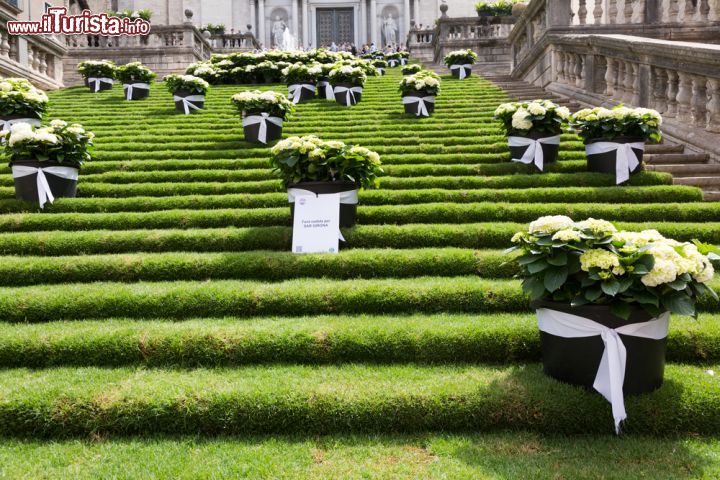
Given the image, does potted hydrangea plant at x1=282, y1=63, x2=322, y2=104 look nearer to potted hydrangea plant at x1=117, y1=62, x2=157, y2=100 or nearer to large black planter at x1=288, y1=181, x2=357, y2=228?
potted hydrangea plant at x1=117, y1=62, x2=157, y2=100

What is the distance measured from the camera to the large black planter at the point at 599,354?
3.30 m

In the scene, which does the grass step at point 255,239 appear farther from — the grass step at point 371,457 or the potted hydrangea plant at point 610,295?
the grass step at point 371,457

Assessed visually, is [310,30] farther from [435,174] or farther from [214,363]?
[214,363]

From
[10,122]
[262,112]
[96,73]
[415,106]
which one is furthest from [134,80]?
[415,106]

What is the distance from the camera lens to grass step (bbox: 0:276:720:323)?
4.71m

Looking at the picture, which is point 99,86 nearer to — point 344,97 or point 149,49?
point 149,49

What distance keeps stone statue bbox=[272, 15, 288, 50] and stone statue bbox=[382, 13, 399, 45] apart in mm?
6732

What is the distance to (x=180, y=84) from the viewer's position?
41.1 feet

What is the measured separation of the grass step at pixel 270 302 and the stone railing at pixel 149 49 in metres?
19.3

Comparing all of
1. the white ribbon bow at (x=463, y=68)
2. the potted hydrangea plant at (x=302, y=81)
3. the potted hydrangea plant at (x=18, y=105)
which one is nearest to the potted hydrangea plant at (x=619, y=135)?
the potted hydrangea plant at (x=302, y=81)

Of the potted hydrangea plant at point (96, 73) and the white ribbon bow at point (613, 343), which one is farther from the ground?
the potted hydrangea plant at point (96, 73)

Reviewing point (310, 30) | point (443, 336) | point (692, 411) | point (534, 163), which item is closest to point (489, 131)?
point (534, 163)

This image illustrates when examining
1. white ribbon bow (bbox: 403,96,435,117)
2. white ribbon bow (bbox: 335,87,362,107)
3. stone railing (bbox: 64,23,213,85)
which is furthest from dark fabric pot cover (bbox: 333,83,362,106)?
stone railing (bbox: 64,23,213,85)

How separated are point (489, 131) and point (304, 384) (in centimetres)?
710
